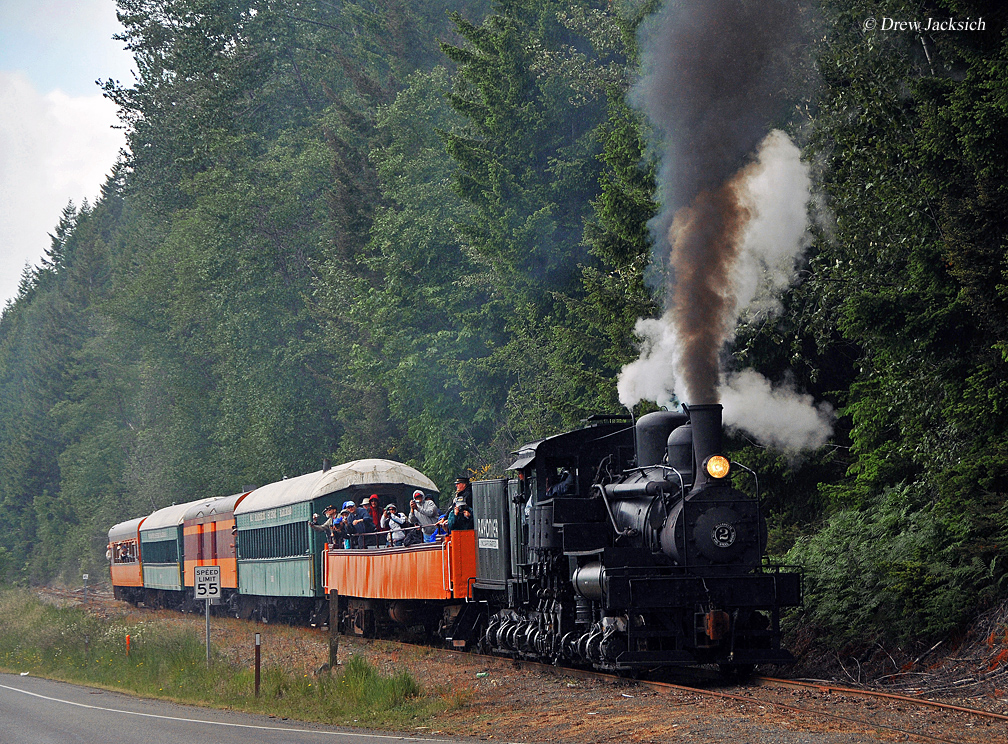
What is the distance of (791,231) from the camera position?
17531mm

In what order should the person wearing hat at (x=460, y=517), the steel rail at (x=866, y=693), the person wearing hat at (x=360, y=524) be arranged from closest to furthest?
the steel rail at (x=866, y=693)
the person wearing hat at (x=460, y=517)
the person wearing hat at (x=360, y=524)

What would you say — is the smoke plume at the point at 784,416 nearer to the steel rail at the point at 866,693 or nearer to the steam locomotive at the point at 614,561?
the steam locomotive at the point at 614,561

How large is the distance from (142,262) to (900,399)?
205ft

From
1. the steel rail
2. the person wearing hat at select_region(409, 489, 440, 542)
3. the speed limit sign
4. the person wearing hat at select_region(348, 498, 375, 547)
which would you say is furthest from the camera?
the person wearing hat at select_region(348, 498, 375, 547)

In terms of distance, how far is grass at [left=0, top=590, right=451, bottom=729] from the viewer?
1466 centimetres

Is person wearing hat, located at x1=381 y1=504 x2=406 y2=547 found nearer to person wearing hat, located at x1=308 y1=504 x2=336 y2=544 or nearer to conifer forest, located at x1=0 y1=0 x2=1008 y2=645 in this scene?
person wearing hat, located at x1=308 y1=504 x2=336 y2=544

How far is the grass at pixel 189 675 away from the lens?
14.7 meters

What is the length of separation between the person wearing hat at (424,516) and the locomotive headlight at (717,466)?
918 cm

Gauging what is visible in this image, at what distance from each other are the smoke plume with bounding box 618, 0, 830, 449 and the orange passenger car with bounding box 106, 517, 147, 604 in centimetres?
3285

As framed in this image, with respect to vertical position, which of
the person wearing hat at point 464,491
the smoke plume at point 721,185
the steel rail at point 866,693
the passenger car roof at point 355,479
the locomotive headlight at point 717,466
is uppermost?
the smoke plume at point 721,185

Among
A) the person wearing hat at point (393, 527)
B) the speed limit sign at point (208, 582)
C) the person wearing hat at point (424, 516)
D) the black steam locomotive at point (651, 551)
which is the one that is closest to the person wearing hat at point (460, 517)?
the person wearing hat at point (424, 516)

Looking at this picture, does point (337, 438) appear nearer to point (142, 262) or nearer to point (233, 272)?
point (233, 272)

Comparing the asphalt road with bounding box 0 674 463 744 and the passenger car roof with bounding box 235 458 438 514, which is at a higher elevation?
the passenger car roof with bounding box 235 458 438 514

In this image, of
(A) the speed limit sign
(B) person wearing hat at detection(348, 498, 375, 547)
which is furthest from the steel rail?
(B) person wearing hat at detection(348, 498, 375, 547)
